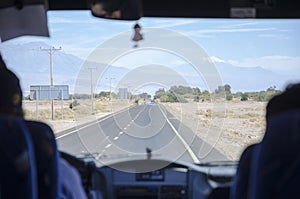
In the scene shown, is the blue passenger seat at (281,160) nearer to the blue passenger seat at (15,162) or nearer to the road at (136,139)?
the blue passenger seat at (15,162)

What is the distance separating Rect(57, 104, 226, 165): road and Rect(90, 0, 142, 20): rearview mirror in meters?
2.50

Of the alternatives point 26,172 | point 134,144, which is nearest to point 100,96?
point 134,144

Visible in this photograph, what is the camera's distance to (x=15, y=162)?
10.2 feet

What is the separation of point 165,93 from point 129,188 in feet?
4.15

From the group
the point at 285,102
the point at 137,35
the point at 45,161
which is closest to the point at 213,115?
the point at 137,35

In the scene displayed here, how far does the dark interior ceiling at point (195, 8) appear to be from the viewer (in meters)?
5.35

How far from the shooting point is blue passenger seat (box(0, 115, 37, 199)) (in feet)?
10.2

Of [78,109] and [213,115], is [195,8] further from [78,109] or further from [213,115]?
[78,109]

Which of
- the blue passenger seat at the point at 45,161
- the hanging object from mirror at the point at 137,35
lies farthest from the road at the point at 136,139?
the blue passenger seat at the point at 45,161

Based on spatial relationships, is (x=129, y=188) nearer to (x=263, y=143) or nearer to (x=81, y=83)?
(x=81, y=83)

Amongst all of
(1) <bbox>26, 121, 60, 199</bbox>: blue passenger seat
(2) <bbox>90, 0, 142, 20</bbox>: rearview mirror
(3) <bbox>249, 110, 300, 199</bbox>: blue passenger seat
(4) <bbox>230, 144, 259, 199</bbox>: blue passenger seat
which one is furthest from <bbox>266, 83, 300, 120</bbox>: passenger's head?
(2) <bbox>90, 0, 142, 20</bbox>: rearview mirror

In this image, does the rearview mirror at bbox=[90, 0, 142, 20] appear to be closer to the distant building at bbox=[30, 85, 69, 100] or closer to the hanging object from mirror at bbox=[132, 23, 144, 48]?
the hanging object from mirror at bbox=[132, 23, 144, 48]

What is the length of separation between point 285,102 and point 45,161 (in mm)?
1471

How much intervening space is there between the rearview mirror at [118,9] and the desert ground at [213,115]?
3.59ft
